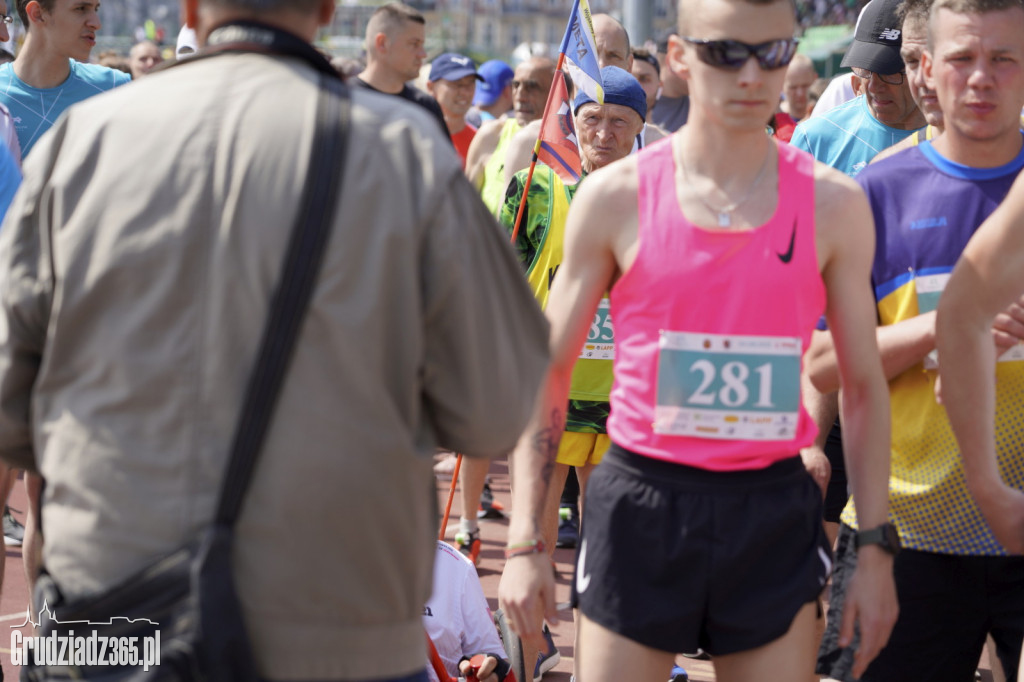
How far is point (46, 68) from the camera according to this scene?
5.12m

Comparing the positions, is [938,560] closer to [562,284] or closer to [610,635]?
[610,635]

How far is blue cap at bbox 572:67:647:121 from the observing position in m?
5.09

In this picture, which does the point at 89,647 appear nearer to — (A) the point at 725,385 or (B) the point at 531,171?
(A) the point at 725,385

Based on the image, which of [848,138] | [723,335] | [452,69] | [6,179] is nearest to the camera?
[723,335]

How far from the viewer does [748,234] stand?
8.75 ft

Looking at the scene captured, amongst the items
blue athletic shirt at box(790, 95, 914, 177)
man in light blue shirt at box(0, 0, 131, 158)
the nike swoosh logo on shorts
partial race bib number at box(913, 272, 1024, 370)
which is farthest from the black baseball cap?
man in light blue shirt at box(0, 0, 131, 158)

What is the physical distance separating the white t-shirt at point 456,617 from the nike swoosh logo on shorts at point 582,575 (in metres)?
1.61

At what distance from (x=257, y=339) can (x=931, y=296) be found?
1875 mm

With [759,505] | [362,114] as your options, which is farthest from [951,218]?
[362,114]

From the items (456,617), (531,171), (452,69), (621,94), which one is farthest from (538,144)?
(452,69)

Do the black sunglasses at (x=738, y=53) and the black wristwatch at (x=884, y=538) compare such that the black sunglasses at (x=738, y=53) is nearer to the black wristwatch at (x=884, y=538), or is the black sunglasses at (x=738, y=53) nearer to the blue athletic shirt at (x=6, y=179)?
the black wristwatch at (x=884, y=538)

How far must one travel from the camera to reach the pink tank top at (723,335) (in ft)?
8.69

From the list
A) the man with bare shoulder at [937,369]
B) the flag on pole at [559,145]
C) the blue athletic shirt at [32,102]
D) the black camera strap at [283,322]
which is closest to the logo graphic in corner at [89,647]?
the black camera strap at [283,322]

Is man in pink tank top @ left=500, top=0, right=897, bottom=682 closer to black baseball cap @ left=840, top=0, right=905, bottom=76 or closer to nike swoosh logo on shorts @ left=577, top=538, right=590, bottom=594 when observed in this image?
nike swoosh logo on shorts @ left=577, top=538, right=590, bottom=594
